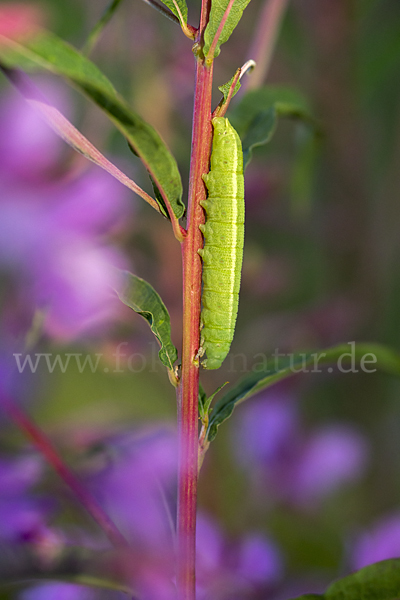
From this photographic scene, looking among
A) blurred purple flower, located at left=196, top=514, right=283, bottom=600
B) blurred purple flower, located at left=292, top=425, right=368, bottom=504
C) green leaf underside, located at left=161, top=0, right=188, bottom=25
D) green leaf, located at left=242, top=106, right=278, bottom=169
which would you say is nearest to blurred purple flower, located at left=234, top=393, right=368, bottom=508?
blurred purple flower, located at left=292, top=425, right=368, bottom=504

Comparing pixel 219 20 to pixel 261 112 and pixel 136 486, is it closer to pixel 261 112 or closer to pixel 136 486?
pixel 261 112

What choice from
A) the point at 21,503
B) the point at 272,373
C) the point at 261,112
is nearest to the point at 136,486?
the point at 21,503

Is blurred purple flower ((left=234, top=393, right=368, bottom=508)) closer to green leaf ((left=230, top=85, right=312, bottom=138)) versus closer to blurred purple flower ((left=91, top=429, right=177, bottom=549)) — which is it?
blurred purple flower ((left=91, top=429, right=177, bottom=549))

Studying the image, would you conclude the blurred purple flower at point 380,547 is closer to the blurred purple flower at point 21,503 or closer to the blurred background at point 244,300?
the blurred background at point 244,300

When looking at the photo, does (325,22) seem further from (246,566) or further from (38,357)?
(246,566)

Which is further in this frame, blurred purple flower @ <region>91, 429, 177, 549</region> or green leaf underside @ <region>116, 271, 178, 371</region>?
blurred purple flower @ <region>91, 429, 177, 549</region>

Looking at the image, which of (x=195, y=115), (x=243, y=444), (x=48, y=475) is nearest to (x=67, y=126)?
(x=195, y=115)

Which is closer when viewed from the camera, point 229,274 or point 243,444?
point 229,274
